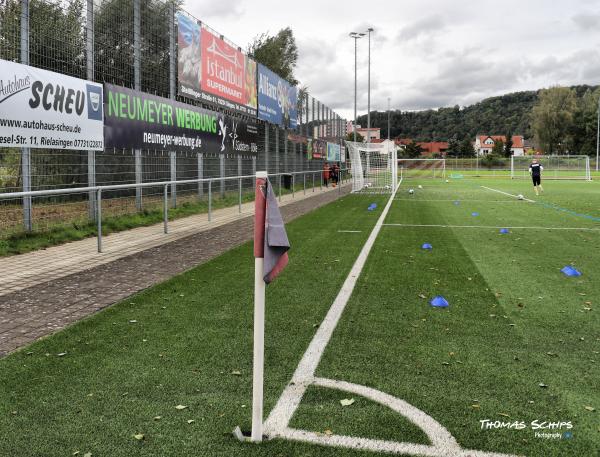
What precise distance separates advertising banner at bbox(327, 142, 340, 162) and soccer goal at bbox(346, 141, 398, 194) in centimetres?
468

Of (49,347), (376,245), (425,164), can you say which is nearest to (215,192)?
(376,245)

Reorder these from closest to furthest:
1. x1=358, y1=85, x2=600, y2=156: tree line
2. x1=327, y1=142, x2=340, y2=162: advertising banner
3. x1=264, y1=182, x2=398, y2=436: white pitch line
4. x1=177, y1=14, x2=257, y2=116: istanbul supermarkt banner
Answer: x1=264, y1=182, x2=398, y2=436: white pitch line → x1=177, y1=14, x2=257, y2=116: istanbul supermarkt banner → x1=327, y1=142, x2=340, y2=162: advertising banner → x1=358, y1=85, x2=600, y2=156: tree line

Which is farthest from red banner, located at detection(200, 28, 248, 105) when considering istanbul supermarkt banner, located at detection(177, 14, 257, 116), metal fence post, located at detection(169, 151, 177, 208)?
metal fence post, located at detection(169, 151, 177, 208)

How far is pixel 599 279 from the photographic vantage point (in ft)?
23.0

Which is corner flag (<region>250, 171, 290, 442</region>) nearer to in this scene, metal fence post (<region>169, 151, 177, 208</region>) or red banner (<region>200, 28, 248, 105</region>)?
metal fence post (<region>169, 151, 177, 208</region>)

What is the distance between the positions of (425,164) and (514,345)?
64858 millimetres

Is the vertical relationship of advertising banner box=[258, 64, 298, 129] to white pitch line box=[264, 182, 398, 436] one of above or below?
above

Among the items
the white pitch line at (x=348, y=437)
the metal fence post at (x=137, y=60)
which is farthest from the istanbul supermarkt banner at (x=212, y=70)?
the white pitch line at (x=348, y=437)

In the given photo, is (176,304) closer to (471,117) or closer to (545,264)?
(545,264)

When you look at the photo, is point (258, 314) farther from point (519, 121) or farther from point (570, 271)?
point (519, 121)

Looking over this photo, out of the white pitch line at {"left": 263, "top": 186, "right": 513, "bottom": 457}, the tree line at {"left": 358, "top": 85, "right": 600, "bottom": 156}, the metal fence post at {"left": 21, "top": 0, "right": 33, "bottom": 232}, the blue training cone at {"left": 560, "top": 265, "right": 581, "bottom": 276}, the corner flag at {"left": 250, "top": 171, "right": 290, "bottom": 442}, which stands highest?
the tree line at {"left": 358, "top": 85, "right": 600, "bottom": 156}

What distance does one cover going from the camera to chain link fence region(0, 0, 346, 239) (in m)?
9.43

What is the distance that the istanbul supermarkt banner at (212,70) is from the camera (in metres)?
16.0

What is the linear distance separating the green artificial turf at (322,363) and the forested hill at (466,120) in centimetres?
15167
